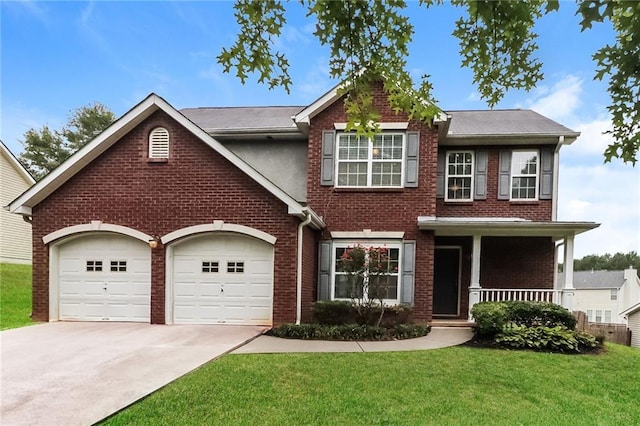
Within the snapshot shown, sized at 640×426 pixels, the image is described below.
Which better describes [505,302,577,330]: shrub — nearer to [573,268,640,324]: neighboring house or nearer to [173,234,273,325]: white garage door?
[173,234,273,325]: white garage door

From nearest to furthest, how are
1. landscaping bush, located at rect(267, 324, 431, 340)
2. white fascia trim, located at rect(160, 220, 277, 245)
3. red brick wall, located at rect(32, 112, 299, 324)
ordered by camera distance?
landscaping bush, located at rect(267, 324, 431, 340)
white fascia trim, located at rect(160, 220, 277, 245)
red brick wall, located at rect(32, 112, 299, 324)

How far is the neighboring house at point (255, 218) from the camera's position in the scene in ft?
30.7

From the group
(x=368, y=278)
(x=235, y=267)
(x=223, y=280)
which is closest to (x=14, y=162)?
(x=223, y=280)

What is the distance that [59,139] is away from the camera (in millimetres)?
36188

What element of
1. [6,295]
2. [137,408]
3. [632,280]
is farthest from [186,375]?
[632,280]

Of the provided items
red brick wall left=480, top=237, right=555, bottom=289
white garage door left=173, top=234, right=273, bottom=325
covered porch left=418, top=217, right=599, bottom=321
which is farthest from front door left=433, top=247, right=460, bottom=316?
white garage door left=173, top=234, right=273, bottom=325

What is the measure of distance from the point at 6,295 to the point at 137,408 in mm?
11852

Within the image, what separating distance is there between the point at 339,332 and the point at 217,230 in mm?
3871

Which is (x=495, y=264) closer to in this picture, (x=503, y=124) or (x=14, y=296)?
(x=503, y=124)

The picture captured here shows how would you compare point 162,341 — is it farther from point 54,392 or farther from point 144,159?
point 144,159

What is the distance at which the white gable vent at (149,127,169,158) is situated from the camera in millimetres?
9656

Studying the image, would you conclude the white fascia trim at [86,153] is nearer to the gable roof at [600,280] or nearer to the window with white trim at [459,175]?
the window with white trim at [459,175]

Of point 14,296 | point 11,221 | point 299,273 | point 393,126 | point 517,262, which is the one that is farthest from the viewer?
point 11,221

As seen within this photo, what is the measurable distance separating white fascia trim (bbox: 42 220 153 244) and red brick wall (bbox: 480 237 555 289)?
9982 mm
